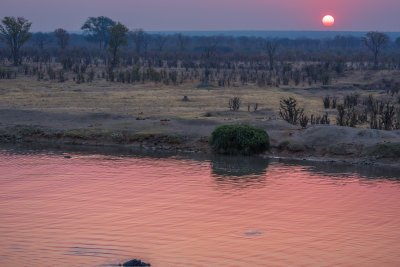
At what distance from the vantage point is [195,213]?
42.4 feet

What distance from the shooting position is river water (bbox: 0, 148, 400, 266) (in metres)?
10.3

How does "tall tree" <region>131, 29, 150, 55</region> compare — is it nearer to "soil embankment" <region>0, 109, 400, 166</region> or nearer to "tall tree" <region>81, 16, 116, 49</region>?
"tall tree" <region>81, 16, 116, 49</region>

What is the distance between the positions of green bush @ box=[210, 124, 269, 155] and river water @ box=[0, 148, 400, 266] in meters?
1.17

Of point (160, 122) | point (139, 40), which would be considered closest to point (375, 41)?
point (139, 40)

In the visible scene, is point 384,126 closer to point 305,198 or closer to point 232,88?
point 305,198

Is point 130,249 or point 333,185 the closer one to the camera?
point 130,249

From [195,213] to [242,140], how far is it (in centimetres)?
794

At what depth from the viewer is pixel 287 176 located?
1716 cm

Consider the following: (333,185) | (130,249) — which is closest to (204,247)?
(130,249)

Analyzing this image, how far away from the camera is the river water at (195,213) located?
33.9ft

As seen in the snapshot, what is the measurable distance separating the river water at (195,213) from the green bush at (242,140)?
46.2 inches

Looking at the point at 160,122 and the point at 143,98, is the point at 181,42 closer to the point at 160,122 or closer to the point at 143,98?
the point at 143,98

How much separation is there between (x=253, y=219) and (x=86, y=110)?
16.5 metres

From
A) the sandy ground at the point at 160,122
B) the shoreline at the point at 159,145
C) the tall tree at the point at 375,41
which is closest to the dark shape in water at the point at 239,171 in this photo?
the shoreline at the point at 159,145
